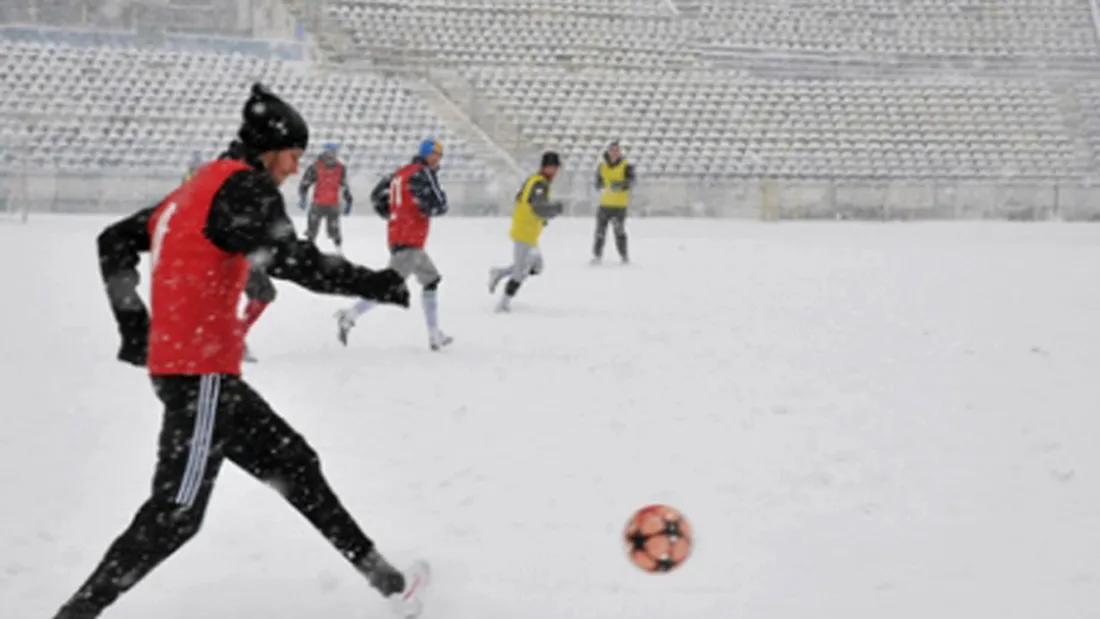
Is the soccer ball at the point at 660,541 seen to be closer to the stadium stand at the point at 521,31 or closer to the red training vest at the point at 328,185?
the red training vest at the point at 328,185

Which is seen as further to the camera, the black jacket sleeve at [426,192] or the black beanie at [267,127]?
the black jacket sleeve at [426,192]

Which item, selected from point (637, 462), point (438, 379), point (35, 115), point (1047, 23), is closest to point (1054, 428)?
point (637, 462)

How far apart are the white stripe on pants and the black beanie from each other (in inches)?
25.0

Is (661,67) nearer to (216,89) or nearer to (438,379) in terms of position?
(216,89)

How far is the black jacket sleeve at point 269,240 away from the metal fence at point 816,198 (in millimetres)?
25090

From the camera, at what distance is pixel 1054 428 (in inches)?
307

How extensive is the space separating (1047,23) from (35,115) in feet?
84.2

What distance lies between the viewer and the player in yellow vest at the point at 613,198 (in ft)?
63.1

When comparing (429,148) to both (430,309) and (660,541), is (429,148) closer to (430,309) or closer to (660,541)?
(430,309)

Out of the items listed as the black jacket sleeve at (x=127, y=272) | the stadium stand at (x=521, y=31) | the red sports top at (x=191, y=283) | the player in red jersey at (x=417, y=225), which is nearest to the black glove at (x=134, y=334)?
the black jacket sleeve at (x=127, y=272)

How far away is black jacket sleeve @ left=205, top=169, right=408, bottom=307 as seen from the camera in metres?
3.75

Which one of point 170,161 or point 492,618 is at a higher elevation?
point 492,618

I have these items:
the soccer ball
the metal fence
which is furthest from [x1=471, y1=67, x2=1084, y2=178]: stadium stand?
the soccer ball

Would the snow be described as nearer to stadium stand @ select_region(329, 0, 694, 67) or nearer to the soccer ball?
the soccer ball
